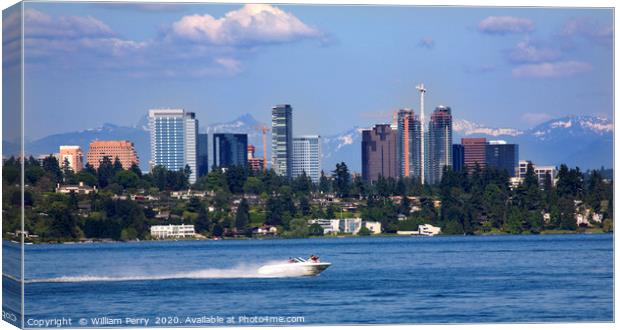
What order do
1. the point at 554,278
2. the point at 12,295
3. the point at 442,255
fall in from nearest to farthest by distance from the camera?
the point at 12,295 → the point at 554,278 → the point at 442,255

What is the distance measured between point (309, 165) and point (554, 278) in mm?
17230

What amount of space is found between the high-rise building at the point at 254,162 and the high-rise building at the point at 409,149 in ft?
11.1

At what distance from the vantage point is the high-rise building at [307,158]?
39.1m

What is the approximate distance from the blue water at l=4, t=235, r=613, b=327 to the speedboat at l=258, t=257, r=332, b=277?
0.19 metres

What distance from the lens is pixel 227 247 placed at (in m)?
34.9

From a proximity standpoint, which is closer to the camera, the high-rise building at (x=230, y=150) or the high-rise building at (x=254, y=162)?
the high-rise building at (x=230, y=150)

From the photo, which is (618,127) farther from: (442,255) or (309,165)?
(309,165)

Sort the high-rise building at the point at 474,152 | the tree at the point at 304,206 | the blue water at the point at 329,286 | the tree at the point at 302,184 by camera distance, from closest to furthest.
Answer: the blue water at the point at 329,286 → the high-rise building at the point at 474,152 → the tree at the point at 304,206 → the tree at the point at 302,184

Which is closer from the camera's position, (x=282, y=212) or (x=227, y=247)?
(x=227, y=247)

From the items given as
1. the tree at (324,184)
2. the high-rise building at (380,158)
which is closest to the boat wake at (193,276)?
the high-rise building at (380,158)

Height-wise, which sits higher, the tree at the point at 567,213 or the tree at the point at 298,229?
the tree at the point at 567,213

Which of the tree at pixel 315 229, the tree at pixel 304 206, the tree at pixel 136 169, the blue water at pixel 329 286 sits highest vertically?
the tree at pixel 136 169

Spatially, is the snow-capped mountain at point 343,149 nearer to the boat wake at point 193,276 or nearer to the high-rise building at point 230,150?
the high-rise building at point 230,150

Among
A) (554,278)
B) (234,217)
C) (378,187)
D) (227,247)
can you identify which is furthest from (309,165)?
(554,278)
